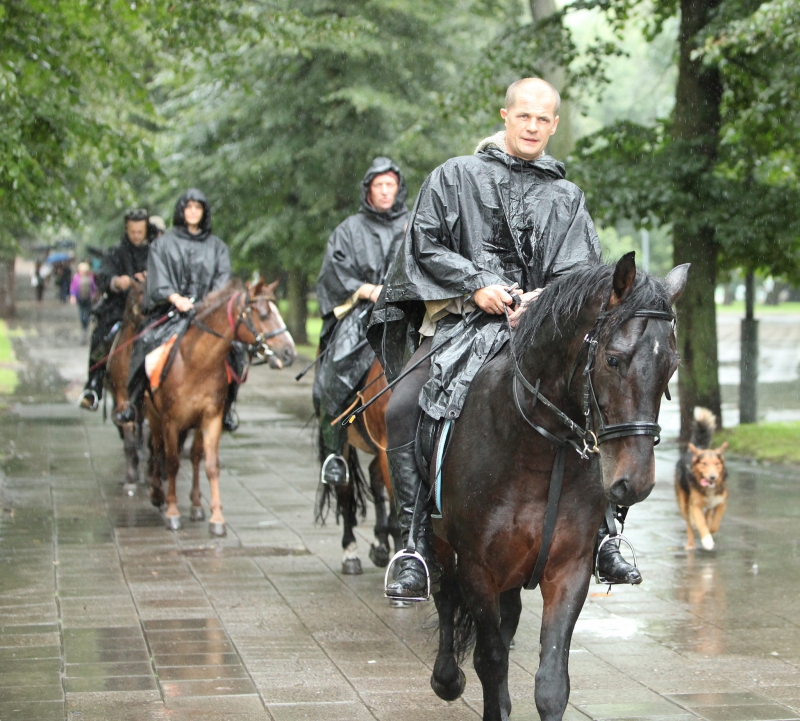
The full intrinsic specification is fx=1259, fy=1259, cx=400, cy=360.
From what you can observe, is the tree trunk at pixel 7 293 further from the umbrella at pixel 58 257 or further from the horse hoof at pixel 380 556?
the horse hoof at pixel 380 556

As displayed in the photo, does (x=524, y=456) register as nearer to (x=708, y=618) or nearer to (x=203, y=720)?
(x=203, y=720)

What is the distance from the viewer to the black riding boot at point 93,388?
1478 cm

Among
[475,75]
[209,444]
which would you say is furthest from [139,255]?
[475,75]

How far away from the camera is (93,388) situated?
14914 mm

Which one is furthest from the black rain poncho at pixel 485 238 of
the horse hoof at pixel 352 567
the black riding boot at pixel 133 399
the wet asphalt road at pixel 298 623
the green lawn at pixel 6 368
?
the green lawn at pixel 6 368

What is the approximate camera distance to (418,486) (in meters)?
5.48

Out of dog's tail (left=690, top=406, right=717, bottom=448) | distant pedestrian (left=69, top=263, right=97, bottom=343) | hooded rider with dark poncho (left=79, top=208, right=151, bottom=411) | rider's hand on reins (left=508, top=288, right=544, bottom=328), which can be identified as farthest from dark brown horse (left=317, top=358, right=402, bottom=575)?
distant pedestrian (left=69, top=263, right=97, bottom=343)

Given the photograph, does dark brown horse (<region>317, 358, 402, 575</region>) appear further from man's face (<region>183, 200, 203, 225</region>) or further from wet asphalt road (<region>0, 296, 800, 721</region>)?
man's face (<region>183, 200, 203, 225</region>)

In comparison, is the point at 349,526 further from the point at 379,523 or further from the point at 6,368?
the point at 6,368

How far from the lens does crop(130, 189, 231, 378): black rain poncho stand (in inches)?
466

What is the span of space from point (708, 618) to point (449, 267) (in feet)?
12.1

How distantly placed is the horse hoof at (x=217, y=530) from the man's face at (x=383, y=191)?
3.09 m

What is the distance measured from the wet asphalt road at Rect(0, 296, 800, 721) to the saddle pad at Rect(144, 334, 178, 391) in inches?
49.3

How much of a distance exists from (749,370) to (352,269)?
8.97 m
